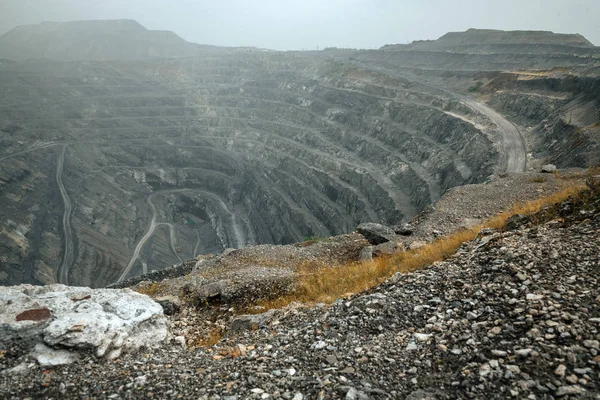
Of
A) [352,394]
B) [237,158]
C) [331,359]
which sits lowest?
[237,158]

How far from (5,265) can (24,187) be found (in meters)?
19.3

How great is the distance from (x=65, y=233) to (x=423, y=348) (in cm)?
5867

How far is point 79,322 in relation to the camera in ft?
26.0

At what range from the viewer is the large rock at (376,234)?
683 inches

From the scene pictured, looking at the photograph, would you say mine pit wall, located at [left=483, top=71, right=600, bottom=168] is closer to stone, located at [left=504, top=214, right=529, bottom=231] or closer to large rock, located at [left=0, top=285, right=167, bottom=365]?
stone, located at [left=504, top=214, right=529, bottom=231]

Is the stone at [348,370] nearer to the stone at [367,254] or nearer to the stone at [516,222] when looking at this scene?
the stone at [516,222]

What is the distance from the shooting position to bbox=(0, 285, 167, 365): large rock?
7.37m

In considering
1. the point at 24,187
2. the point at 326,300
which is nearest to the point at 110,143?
the point at 24,187

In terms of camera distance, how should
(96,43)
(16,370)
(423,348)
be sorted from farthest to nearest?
(96,43), (16,370), (423,348)

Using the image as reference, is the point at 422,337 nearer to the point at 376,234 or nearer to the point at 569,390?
the point at 569,390

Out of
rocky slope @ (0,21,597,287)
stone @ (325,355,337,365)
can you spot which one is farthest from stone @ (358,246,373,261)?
rocky slope @ (0,21,597,287)

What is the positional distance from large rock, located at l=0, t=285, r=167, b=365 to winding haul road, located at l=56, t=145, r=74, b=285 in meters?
41.0

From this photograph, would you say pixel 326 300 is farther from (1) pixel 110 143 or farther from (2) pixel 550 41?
(1) pixel 110 143

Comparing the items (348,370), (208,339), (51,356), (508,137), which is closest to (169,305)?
(208,339)
